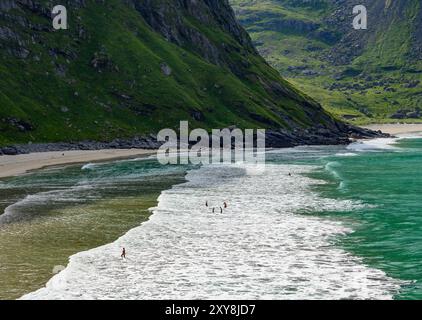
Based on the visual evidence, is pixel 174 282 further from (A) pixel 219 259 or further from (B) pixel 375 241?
(B) pixel 375 241

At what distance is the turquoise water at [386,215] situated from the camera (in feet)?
153

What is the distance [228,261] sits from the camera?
1893 inches

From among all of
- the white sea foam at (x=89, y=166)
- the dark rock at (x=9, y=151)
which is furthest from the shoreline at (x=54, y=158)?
the white sea foam at (x=89, y=166)

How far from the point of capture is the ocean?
4078 cm

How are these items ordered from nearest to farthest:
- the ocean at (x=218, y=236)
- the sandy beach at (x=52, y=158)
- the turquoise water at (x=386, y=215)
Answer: the ocean at (x=218, y=236)
the turquoise water at (x=386, y=215)
the sandy beach at (x=52, y=158)

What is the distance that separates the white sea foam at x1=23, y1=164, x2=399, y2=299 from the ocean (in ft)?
0.33
